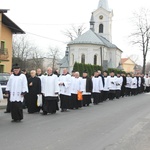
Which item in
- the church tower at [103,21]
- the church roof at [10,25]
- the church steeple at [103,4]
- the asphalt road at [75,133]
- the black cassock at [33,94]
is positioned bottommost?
the asphalt road at [75,133]

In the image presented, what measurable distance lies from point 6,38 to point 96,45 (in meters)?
40.5

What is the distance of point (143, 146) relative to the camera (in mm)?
8398

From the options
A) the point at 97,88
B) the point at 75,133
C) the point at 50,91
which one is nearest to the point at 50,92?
the point at 50,91

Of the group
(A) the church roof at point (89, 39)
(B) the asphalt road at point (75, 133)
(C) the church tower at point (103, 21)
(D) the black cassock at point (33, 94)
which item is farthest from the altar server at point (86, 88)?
(C) the church tower at point (103, 21)

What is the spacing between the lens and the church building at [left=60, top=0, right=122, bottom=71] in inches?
3076

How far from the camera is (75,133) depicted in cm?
984

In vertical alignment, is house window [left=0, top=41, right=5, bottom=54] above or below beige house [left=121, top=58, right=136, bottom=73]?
below

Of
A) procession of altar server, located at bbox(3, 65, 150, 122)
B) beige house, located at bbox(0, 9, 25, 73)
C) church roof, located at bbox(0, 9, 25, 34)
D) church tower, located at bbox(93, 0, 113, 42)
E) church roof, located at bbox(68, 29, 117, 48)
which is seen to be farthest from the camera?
church tower, located at bbox(93, 0, 113, 42)

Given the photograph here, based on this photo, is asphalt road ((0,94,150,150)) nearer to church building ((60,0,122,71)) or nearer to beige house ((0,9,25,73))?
beige house ((0,9,25,73))

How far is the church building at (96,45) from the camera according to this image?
78125 millimetres

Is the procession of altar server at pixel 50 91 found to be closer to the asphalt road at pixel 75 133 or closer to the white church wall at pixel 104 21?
the asphalt road at pixel 75 133

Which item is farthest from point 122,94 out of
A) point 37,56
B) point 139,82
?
point 37,56

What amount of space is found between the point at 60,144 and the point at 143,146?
1889 mm

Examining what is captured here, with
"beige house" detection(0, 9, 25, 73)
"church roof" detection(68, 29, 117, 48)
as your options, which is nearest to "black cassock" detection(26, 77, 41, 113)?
"beige house" detection(0, 9, 25, 73)
